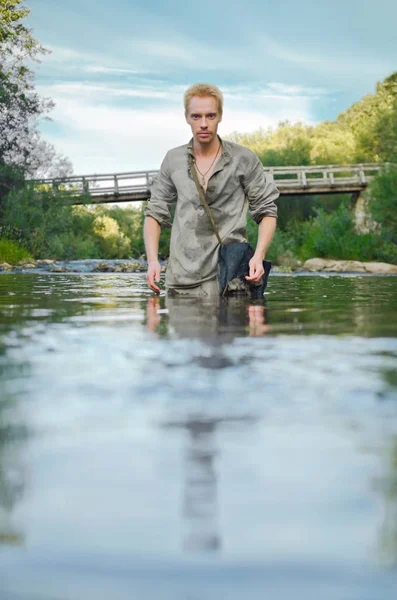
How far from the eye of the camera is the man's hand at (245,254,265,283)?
5824mm

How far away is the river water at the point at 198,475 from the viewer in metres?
1.04

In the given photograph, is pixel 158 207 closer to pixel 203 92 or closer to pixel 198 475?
pixel 203 92

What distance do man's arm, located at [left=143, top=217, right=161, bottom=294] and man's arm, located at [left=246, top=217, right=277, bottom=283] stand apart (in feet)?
2.03

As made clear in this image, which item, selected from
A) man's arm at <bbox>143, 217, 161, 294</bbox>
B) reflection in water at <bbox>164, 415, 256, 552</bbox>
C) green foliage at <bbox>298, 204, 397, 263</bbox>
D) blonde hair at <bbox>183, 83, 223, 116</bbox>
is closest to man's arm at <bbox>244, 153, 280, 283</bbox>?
blonde hair at <bbox>183, 83, 223, 116</bbox>

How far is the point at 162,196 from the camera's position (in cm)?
638

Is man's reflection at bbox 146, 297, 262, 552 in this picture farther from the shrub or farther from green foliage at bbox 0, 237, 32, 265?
the shrub

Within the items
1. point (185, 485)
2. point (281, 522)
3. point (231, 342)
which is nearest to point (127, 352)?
point (231, 342)

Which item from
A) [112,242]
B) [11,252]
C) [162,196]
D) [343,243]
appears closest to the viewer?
[162,196]

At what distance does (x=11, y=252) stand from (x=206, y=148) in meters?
22.7

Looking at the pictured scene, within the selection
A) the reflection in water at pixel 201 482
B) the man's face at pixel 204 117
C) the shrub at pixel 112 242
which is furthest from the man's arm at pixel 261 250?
the shrub at pixel 112 242

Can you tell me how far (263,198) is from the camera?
6.27 metres

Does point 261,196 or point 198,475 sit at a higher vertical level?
point 261,196

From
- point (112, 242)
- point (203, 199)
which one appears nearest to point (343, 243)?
point (203, 199)

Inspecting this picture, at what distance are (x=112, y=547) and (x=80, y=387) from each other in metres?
1.37
